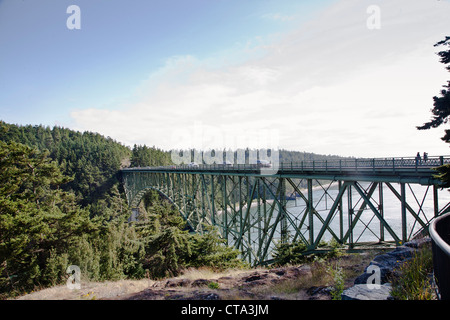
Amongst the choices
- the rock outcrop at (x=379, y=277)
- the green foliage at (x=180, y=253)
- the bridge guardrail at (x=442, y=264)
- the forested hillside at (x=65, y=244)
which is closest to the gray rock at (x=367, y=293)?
the rock outcrop at (x=379, y=277)

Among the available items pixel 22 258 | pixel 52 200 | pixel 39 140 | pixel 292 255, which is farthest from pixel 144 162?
pixel 292 255

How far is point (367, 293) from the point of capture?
5586mm

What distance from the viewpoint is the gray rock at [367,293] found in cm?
539

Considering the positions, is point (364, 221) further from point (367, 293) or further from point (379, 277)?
point (367, 293)

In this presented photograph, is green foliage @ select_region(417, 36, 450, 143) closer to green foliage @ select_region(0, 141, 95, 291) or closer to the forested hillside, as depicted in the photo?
the forested hillside

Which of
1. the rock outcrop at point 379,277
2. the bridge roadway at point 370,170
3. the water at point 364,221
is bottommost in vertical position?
the water at point 364,221

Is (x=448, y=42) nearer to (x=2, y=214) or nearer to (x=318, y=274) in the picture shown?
(x=318, y=274)

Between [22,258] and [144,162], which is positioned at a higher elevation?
[144,162]

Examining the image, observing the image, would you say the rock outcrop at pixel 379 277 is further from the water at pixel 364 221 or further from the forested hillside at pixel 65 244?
the forested hillside at pixel 65 244

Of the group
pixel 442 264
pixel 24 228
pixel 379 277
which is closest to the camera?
pixel 442 264

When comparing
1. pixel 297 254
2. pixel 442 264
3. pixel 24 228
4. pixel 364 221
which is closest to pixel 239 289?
pixel 442 264
